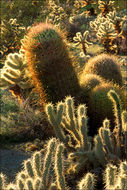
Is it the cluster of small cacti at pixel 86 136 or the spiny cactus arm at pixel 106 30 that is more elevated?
the spiny cactus arm at pixel 106 30

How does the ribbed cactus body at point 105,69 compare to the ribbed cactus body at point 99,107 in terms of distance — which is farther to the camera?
the ribbed cactus body at point 105,69

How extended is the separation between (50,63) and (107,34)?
4374mm

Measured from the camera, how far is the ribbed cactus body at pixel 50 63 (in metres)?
4.05

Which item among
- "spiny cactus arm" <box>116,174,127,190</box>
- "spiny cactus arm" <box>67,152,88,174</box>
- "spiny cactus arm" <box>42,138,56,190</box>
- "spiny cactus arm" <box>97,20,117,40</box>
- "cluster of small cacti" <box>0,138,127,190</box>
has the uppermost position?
"spiny cactus arm" <box>97,20,117,40</box>

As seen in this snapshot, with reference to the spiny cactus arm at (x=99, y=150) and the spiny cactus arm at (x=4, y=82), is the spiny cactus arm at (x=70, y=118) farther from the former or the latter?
the spiny cactus arm at (x=4, y=82)

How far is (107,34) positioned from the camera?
8.09m

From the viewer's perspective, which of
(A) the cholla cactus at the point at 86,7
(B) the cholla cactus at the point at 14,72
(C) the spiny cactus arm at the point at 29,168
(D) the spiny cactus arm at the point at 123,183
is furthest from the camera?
(A) the cholla cactus at the point at 86,7

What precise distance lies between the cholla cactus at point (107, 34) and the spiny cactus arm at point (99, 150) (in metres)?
5.17

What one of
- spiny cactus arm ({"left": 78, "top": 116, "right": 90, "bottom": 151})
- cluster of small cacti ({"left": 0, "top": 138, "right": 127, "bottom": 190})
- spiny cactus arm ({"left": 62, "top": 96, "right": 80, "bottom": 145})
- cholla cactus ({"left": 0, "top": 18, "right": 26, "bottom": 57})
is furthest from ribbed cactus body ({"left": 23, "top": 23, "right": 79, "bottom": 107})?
cholla cactus ({"left": 0, "top": 18, "right": 26, "bottom": 57})

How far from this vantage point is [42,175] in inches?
112

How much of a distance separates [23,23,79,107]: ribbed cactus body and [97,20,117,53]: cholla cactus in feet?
12.9

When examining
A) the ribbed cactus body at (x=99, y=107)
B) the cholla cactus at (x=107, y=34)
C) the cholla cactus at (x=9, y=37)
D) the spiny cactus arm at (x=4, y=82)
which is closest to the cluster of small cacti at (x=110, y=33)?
the cholla cactus at (x=107, y=34)

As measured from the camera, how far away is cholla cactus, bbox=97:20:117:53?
7.93 m

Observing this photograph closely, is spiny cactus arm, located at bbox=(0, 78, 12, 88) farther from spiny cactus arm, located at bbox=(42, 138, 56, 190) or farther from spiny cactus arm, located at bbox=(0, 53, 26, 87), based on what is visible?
spiny cactus arm, located at bbox=(42, 138, 56, 190)
